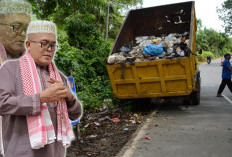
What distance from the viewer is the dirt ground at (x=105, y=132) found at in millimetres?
4422

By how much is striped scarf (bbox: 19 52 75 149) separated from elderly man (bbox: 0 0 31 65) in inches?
3.8

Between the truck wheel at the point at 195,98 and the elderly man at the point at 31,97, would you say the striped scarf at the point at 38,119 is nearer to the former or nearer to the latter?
the elderly man at the point at 31,97

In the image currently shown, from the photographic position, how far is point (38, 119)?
4.72ft

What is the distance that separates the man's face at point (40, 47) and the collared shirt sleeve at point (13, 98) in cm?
15

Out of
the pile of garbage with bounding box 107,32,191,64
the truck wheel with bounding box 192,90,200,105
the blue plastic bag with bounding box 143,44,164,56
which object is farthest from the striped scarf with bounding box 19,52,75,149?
the truck wheel with bounding box 192,90,200,105

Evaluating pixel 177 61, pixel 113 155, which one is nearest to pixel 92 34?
pixel 177 61

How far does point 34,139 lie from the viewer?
56.1 inches

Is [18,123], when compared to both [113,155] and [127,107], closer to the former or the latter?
[113,155]

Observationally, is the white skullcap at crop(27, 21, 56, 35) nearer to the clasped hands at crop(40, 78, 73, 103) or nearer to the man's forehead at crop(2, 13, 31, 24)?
the man's forehead at crop(2, 13, 31, 24)

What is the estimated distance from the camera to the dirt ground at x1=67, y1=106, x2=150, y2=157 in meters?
4.42

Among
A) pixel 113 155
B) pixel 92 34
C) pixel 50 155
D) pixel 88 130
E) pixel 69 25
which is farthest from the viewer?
pixel 92 34

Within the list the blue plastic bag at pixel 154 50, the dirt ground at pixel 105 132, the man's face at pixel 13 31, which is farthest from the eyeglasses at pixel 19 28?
the blue plastic bag at pixel 154 50

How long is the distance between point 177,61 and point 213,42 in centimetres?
6775

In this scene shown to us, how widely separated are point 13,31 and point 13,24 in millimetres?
37
